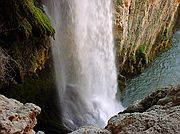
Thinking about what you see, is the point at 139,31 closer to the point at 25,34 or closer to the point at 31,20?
the point at 31,20

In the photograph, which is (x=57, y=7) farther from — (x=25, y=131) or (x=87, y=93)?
(x=25, y=131)

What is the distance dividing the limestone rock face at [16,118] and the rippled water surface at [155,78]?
8402mm

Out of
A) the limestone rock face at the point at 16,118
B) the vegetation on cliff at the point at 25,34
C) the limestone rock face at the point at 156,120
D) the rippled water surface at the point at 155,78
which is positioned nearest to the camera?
the limestone rock face at the point at 156,120

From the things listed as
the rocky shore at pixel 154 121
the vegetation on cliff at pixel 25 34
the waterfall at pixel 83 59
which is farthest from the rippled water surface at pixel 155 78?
the rocky shore at pixel 154 121

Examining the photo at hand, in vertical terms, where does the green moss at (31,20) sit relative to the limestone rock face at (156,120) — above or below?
above

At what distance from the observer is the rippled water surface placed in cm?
1303

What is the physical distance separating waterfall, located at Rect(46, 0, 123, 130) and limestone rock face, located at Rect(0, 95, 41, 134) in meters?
4.91

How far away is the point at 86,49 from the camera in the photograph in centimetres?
1048

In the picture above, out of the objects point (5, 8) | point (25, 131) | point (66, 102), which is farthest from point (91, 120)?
point (25, 131)

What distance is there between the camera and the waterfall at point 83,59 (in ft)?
30.3

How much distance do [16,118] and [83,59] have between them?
6.71 m

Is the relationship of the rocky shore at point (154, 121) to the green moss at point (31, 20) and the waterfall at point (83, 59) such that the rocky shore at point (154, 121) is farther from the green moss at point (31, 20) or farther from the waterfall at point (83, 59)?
the waterfall at point (83, 59)

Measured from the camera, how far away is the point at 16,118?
381cm

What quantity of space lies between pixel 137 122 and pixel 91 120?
682 cm
